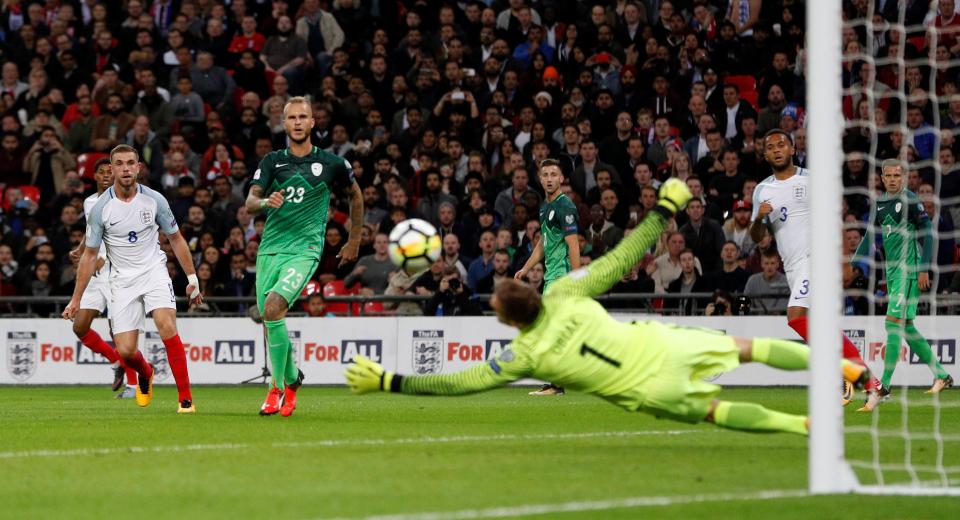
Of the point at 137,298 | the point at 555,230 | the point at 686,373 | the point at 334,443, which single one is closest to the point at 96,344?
the point at 137,298

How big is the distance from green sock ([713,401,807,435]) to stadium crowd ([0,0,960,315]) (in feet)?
30.3

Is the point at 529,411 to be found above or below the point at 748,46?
below

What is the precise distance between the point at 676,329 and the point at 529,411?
16.7 ft

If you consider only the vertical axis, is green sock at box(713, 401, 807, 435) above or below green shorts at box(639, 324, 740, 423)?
below

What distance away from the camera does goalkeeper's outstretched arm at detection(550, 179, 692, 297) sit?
8.76 m

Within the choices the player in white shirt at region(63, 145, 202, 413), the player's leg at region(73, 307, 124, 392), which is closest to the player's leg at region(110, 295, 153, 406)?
the player in white shirt at region(63, 145, 202, 413)

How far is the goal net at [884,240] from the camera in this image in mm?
7406

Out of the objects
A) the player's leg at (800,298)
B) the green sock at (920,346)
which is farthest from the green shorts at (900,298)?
the player's leg at (800,298)

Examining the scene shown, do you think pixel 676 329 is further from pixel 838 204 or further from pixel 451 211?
pixel 451 211

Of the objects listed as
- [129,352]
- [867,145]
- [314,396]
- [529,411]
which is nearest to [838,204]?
[529,411]

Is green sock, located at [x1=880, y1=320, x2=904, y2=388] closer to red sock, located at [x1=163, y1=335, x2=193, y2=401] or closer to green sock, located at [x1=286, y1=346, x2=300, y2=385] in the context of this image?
green sock, located at [x1=286, y1=346, x2=300, y2=385]

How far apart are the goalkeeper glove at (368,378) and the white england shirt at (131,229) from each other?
5379 mm

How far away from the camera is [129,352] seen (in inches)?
546

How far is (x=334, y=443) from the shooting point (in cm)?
998
